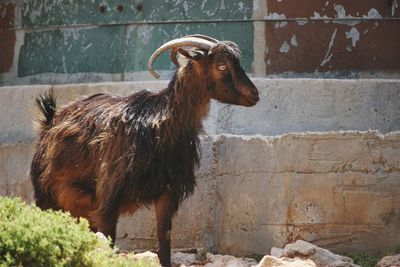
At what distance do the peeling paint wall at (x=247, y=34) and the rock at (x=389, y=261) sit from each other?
99.4 inches

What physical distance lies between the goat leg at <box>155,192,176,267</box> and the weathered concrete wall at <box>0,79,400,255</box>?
30.1 inches

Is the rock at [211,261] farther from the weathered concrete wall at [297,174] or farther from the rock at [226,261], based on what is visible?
the weathered concrete wall at [297,174]

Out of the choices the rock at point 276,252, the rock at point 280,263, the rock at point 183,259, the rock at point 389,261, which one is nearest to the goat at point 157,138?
the rock at point 183,259

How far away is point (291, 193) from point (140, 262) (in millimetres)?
3527

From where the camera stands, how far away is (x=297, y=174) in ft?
29.5

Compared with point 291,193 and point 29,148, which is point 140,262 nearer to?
point 291,193

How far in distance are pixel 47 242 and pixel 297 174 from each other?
4.08 metres

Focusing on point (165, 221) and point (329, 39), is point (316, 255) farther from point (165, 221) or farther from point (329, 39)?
point (329, 39)

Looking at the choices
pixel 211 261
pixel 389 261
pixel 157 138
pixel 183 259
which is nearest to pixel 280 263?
pixel 389 261

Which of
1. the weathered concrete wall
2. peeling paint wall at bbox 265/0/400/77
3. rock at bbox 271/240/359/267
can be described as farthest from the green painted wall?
rock at bbox 271/240/359/267

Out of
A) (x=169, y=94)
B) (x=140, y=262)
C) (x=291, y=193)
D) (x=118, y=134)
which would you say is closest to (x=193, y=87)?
(x=169, y=94)

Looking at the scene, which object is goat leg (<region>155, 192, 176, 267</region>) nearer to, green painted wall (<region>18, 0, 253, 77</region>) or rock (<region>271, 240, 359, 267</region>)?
rock (<region>271, 240, 359, 267</region>)

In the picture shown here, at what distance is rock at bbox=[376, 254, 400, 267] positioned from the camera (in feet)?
25.9

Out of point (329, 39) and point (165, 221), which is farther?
point (329, 39)
